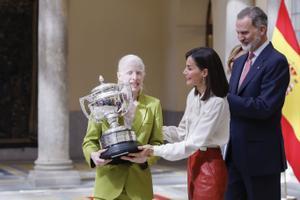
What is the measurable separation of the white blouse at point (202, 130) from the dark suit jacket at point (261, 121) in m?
0.20

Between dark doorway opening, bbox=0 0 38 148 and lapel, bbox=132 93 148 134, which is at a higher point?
lapel, bbox=132 93 148 134

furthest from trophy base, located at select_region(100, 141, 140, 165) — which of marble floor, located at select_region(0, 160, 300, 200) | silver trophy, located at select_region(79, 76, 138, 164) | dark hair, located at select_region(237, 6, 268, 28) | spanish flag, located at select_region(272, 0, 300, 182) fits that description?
marble floor, located at select_region(0, 160, 300, 200)

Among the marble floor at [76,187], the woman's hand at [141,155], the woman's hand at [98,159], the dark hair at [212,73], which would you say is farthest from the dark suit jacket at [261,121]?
the marble floor at [76,187]

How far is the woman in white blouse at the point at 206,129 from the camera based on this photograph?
4.09 meters

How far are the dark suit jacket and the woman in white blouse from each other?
201 millimetres

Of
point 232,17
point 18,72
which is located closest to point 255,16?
point 232,17

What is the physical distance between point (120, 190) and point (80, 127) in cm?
1086

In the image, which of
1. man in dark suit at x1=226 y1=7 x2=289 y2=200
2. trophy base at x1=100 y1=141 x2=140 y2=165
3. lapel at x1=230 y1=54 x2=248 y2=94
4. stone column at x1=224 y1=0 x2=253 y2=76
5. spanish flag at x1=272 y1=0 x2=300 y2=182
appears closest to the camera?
trophy base at x1=100 y1=141 x2=140 y2=165

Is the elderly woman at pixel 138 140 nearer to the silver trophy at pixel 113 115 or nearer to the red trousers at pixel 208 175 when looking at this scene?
the silver trophy at pixel 113 115

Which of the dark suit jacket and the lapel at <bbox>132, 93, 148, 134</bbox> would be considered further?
the dark suit jacket

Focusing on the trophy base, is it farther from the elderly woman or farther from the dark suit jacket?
the dark suit jacket

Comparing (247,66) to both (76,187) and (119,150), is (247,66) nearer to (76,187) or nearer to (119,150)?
(119,150)

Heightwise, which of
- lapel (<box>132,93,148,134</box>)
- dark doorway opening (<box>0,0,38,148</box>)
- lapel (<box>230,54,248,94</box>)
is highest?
lapel (<box>230,54,248,94</box>)

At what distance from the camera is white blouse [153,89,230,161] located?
4070 millimetres
